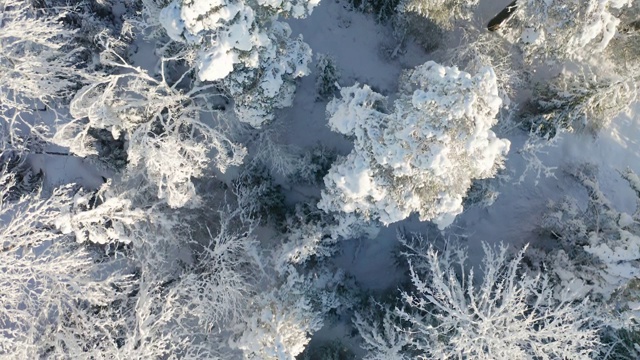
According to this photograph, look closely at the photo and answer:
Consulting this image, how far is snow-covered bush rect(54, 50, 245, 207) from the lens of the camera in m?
12.4

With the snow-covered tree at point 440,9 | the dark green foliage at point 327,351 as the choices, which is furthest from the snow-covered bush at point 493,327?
the snow-covered tree at point 440,9

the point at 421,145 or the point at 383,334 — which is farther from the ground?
the point at 421,145

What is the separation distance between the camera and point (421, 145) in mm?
10523

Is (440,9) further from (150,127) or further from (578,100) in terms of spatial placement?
(150,127)

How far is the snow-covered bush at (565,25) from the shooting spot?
11.8 metres

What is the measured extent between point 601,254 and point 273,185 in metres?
9.99

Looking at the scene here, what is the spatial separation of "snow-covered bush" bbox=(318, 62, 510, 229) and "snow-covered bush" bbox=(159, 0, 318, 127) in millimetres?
1895

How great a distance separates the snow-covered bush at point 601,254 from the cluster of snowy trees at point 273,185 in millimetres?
61

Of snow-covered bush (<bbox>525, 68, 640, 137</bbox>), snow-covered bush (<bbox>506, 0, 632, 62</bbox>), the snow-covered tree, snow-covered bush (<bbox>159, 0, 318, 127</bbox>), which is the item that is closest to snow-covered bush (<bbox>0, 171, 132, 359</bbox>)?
snow-covered bush (<bbox>159, 0, 318, 127</bbox>)

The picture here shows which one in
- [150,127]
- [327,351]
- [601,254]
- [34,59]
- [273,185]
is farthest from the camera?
[327,351]

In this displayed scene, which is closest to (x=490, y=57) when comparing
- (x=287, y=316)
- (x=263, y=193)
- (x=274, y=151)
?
(x=274, y=151)

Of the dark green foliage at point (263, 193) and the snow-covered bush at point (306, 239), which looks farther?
A: the dark green foliage at point (263, 193)

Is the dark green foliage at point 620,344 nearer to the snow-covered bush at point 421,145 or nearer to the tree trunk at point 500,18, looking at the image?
the snow-covered bush at point 421,145

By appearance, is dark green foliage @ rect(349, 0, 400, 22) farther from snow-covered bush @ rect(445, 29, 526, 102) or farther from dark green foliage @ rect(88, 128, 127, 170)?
dark green foliage @ rect(88, 128, 127, 170)
